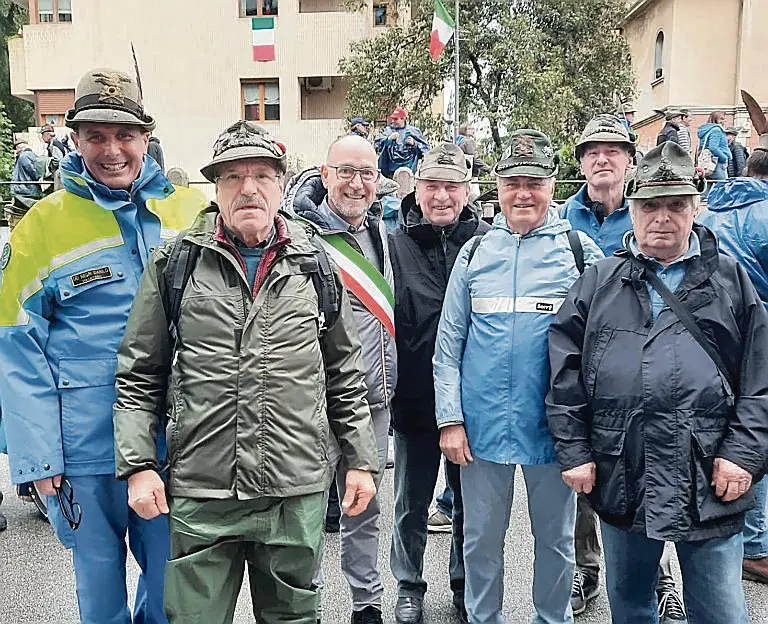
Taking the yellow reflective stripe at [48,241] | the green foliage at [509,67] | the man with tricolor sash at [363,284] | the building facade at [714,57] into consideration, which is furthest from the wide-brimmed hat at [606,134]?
the building facade at [714,57]

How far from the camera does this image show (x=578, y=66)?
2128 cm

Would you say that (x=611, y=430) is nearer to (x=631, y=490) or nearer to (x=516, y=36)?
(x=631, y=490)

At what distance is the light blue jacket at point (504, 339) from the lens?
3.28 m

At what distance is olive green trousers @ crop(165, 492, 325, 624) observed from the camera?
2.64 metres

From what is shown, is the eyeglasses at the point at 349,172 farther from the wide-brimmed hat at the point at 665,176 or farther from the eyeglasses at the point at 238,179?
the wide-brimmed hat at the point at 665,176

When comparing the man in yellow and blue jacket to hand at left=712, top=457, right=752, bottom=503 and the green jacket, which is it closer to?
the green jacket

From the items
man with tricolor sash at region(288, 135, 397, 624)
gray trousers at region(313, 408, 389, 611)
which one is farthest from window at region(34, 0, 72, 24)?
gray trousers at region(313, 408, 389, 611)

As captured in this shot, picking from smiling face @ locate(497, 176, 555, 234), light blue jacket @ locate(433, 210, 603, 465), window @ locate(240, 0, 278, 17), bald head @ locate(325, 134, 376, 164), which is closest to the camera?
light blue jacket @ locate(433, 210, 603, 465)

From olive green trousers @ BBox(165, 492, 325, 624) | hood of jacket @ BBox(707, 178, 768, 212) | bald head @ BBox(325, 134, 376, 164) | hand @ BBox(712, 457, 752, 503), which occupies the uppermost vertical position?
bald head @ BBox(325, 134, 376, 164)

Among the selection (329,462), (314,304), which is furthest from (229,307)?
(329,462)

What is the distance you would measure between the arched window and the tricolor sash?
25.0 m

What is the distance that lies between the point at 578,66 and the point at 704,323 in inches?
789

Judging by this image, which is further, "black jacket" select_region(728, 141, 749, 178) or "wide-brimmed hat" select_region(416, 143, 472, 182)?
"black jacket" select_region(728, 141, 749, 178)

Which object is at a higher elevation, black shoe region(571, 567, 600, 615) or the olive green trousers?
the olive green trousers
